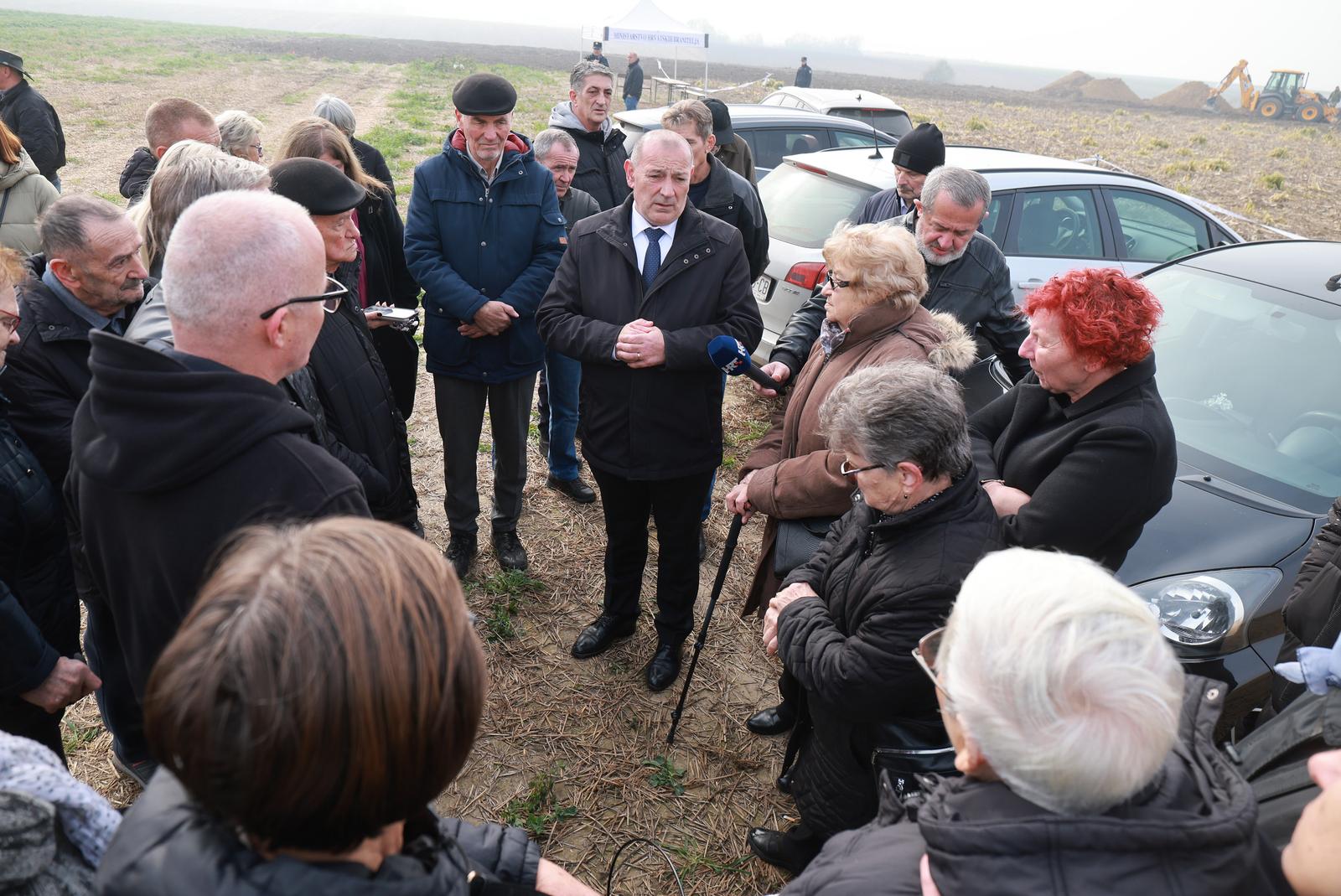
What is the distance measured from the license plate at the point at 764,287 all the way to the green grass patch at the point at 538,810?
389cm

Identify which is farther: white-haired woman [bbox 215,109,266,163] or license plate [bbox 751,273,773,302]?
license plate [bbox 751,273,773,302]

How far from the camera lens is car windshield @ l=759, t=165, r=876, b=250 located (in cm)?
610

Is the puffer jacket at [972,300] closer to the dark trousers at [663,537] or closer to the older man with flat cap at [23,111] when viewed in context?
the dark trousers at [663,537]

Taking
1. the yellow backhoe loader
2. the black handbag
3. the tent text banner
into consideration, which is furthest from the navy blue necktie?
the yellow backhoe loader

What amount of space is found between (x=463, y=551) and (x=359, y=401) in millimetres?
1544

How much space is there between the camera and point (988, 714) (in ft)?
4.22

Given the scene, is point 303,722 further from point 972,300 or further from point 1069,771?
point 972,300

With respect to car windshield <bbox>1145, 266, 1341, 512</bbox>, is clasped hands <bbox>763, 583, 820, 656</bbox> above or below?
below

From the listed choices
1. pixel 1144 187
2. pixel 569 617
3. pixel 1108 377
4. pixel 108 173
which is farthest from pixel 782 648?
pixel 108 173

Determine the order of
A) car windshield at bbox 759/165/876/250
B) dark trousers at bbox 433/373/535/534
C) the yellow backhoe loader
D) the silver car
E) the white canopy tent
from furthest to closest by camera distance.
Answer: the yellow backhoe loader → the white canopy tent → car windshield at bbox 759/165/876/250 → the silver car → dark trousers at bbox 433/373/535/534

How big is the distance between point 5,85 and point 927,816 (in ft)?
28.8

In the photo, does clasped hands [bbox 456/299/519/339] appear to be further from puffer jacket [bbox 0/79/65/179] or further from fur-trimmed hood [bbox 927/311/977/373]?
puffer jacket [bbox 0/79/65/179]

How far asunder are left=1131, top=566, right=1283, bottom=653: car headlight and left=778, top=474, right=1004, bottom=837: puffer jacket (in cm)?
117

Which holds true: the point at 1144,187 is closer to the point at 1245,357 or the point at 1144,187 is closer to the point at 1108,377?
the point at 1245,357
